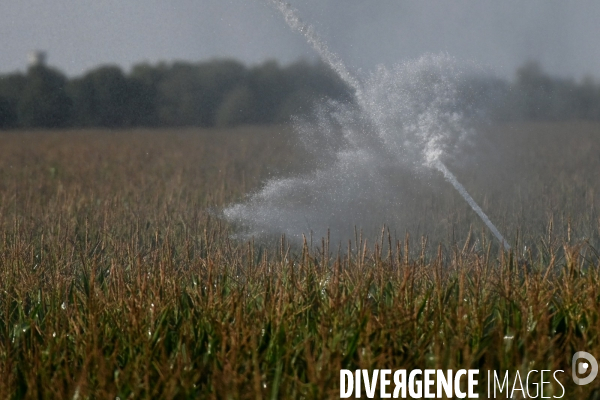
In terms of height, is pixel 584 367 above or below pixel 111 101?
below

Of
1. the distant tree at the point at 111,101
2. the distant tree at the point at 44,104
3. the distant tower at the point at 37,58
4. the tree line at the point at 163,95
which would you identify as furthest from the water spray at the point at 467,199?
the distant tree at the point at 44,104

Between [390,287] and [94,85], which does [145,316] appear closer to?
[390,287]

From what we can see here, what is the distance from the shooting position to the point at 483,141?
8547 mm

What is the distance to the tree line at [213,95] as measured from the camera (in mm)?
8719

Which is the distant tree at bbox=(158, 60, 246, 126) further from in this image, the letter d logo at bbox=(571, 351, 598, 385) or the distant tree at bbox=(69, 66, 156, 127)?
the letter d logo at bbox=(571, 351, 598, 385)

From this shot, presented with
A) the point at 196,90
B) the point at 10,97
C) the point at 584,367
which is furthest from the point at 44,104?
the point at 584,367

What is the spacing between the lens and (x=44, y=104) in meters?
10.4

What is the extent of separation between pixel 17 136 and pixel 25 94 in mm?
631

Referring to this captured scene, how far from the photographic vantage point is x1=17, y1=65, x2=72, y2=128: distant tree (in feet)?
33.3

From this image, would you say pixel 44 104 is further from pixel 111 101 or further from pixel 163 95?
pixel 163 95

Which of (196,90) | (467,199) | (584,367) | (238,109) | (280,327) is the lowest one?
(584,367)

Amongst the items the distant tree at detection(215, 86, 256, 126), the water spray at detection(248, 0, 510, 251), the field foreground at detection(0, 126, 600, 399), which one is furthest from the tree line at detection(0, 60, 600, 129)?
the field foreground at detection(0, 126, 600, 399)

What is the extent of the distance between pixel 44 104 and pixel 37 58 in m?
1.26

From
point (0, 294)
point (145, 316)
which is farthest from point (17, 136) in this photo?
point (145, 316)
